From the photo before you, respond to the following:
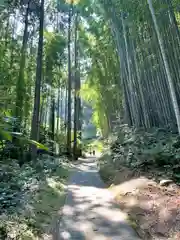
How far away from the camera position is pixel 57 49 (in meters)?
12.2

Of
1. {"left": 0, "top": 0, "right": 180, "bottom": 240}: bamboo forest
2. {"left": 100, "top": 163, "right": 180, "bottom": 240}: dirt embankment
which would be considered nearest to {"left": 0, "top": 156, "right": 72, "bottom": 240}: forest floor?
{"left": 0, "top": 0, "right": 180, "bottom": 240}: bamboo forest

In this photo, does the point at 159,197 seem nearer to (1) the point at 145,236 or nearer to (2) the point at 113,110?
(1) the point at 145,236

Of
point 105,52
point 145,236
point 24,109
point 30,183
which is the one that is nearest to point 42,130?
point 24,109

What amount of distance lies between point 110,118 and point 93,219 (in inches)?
433

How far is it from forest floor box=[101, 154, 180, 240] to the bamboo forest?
17 mm

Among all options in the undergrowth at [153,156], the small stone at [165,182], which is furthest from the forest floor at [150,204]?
the undergrowth at [153,156]

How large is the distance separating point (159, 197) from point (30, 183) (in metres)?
2.90

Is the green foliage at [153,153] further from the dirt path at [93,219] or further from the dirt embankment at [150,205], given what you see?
the dirt path at [93,219]

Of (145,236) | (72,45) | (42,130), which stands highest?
(72,45)

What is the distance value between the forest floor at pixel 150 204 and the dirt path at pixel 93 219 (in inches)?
6.6

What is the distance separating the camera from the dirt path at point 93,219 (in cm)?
298

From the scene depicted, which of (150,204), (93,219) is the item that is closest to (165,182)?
(150,204)

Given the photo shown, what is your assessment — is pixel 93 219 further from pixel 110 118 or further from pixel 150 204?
pixel 110 118

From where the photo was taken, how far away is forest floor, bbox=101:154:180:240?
2.96 m
